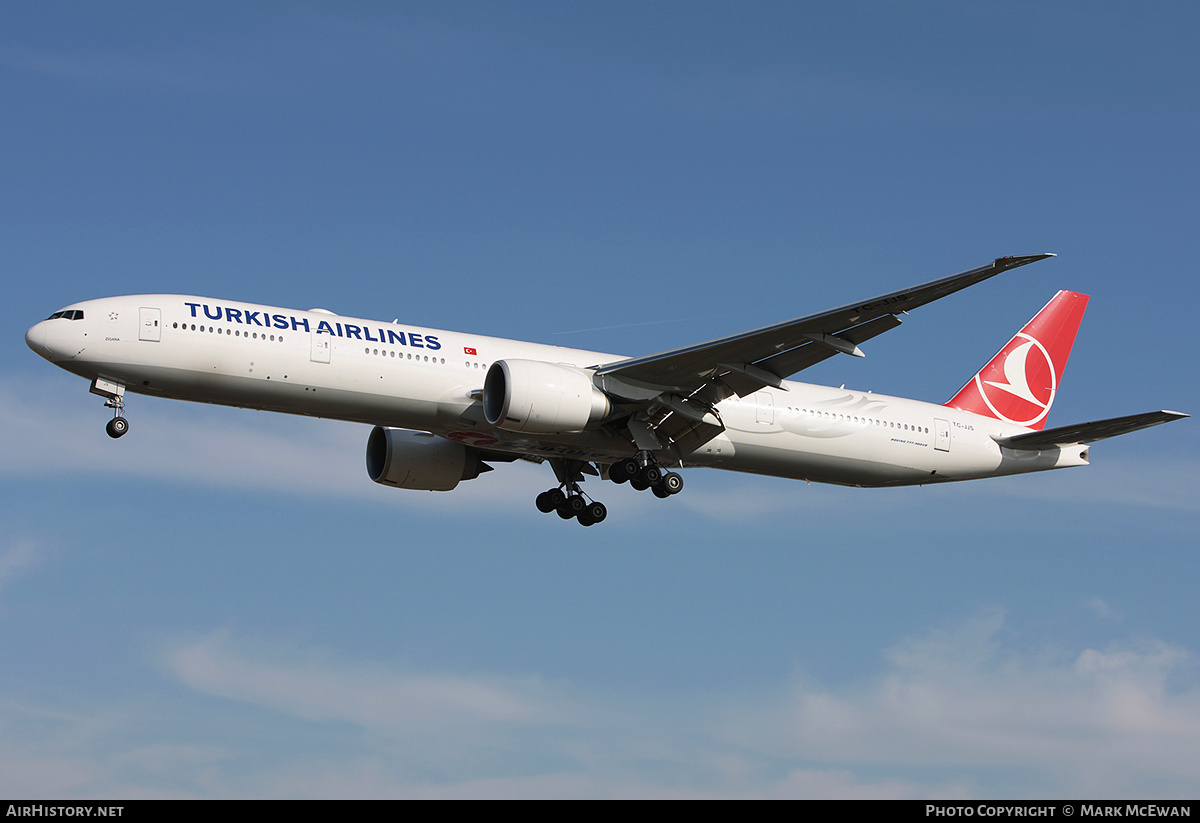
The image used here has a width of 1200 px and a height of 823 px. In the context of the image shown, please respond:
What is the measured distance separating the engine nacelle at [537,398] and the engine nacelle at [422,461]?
6.52 meters

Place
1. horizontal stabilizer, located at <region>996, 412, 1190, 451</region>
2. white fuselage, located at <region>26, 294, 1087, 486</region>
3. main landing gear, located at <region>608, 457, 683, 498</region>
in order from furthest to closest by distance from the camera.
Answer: main landing gear, located at <region>608, 457, 683, 498</region> < horizontal stabilizer, located at <region>996, 412, 1190, 451</region> < white fuselage, located at <region>26, 294, 1087, 486</region>

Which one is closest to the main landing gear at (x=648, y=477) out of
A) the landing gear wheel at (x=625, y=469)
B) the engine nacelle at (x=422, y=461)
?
the landing gear wheel at (x=625, y=469)

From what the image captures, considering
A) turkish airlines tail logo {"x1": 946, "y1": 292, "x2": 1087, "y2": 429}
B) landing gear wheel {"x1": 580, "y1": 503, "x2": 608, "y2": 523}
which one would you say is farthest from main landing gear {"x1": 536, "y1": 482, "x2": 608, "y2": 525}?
turkish airlines tail logo {"x1": 946, "y1": 292, "x2": 1087, "y2": 429}

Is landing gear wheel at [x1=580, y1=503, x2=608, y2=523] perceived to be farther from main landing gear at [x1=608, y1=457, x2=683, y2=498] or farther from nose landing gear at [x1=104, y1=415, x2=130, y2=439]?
nose landing gear at [x1=104, y1=415, x2=130, y2=439]

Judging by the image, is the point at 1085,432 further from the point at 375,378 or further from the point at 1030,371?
the point at 375,378

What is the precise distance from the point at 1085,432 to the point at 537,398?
1482cm

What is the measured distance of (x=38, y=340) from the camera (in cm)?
2616

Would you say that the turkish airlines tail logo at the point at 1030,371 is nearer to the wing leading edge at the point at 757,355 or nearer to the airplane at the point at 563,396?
the airplane at the point at 563,396

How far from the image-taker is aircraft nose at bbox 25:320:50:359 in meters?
26.2

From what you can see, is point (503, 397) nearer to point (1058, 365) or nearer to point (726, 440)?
point (726, 440)

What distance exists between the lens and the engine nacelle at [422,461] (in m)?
33.8

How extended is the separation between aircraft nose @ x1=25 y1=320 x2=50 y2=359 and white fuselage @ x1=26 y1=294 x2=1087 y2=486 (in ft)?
0.10
